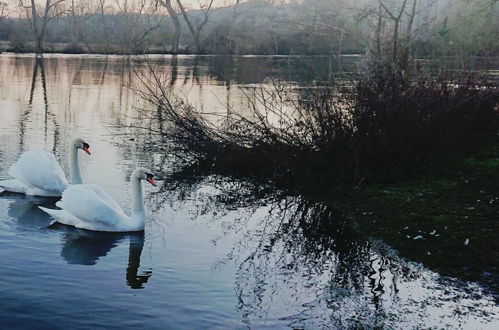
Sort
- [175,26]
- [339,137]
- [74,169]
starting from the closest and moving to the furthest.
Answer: [74,169] → [339,137] → [175,26]

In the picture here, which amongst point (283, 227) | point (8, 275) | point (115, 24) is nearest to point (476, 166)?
point (283, 227)

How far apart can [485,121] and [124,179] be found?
27.3 ft

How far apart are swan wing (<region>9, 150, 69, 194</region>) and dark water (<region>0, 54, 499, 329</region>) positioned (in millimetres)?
271

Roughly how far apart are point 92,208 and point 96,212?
2.6 inches

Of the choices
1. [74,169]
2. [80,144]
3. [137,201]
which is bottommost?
[137,201]

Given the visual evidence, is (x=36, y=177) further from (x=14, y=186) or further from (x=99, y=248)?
(x=99, y=248)

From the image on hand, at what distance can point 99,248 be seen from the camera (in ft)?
24.5

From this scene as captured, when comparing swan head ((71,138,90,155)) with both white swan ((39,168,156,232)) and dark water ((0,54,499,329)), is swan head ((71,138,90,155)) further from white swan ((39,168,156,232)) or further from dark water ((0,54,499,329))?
white swan ((39,168,156,232))

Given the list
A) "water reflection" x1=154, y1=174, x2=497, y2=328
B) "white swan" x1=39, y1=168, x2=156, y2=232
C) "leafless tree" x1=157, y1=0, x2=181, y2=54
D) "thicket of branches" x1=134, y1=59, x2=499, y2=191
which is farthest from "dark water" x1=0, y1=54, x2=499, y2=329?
"leafless tree" x1=157, y1=0, x2=181, y2=54

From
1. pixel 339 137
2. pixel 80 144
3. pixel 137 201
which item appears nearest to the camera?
pixel 137 201

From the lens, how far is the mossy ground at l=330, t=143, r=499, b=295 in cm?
713

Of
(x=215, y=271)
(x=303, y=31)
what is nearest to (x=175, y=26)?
(x=303, y=31)

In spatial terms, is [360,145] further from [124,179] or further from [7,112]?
[7,112]

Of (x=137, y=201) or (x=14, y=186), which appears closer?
(x=137, y=201)
